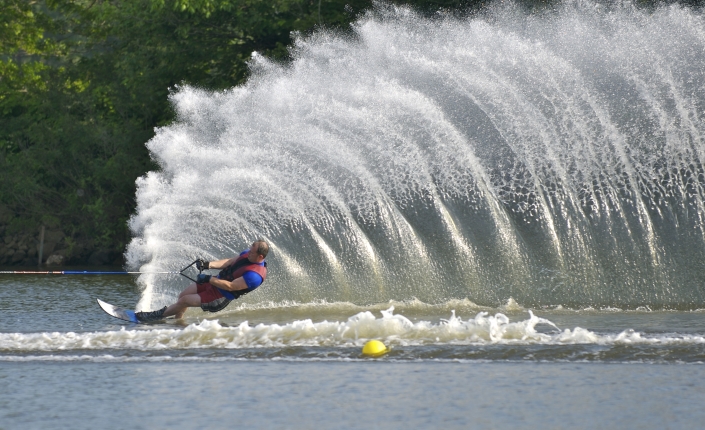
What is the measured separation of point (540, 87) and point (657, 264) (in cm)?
303

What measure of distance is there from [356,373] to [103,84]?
82.0ft

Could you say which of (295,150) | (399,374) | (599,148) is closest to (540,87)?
(599,148)

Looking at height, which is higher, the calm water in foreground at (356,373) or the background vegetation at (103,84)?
the background vegetation at (103,84)

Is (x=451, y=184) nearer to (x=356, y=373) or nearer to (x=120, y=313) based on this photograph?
(x=120, y=313)

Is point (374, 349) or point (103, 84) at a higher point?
point (103, 84)

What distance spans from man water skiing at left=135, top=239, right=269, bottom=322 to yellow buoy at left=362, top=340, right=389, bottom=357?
2683 mm

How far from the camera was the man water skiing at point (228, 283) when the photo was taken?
12.9 meters

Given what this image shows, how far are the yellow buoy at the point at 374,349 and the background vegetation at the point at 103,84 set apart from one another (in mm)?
14423

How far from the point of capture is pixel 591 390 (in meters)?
8.74

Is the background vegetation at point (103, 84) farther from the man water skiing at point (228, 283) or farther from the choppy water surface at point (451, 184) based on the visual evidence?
the man water skiing at point (228, 283)

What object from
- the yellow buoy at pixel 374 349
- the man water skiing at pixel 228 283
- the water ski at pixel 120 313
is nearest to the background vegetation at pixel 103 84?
the man water skiing at pixel 228 283

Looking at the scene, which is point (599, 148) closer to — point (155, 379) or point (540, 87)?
point (540, 87)

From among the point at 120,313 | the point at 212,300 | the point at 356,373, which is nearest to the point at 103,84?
the point at 120,313

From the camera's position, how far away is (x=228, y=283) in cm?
1278
